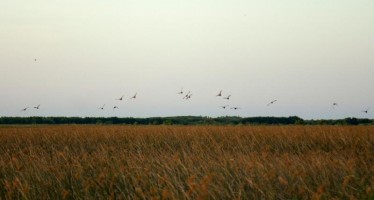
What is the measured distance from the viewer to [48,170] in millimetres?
6777

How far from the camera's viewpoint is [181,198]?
521 centimetres

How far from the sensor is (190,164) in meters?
7.27

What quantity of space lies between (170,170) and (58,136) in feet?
35.8

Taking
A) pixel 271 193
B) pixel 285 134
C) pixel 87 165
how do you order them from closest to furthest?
1. pixel 271 193
2. pixel 87 165
3. pixel 285 134

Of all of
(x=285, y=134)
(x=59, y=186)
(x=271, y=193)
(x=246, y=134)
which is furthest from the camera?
(x=246, y=134)

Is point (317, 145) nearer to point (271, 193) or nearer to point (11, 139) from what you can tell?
point (271, 193)

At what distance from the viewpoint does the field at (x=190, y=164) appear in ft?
17.7

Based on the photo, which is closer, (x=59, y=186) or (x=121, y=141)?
(x=59, y=186)

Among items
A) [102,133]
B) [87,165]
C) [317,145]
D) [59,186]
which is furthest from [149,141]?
[59,186]

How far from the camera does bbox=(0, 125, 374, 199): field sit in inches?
213

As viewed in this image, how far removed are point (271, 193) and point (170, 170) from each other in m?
2.14

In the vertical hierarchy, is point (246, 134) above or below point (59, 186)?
above

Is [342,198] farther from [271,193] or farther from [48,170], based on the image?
[48,170]

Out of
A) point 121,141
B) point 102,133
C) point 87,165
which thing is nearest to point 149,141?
point 121,141
